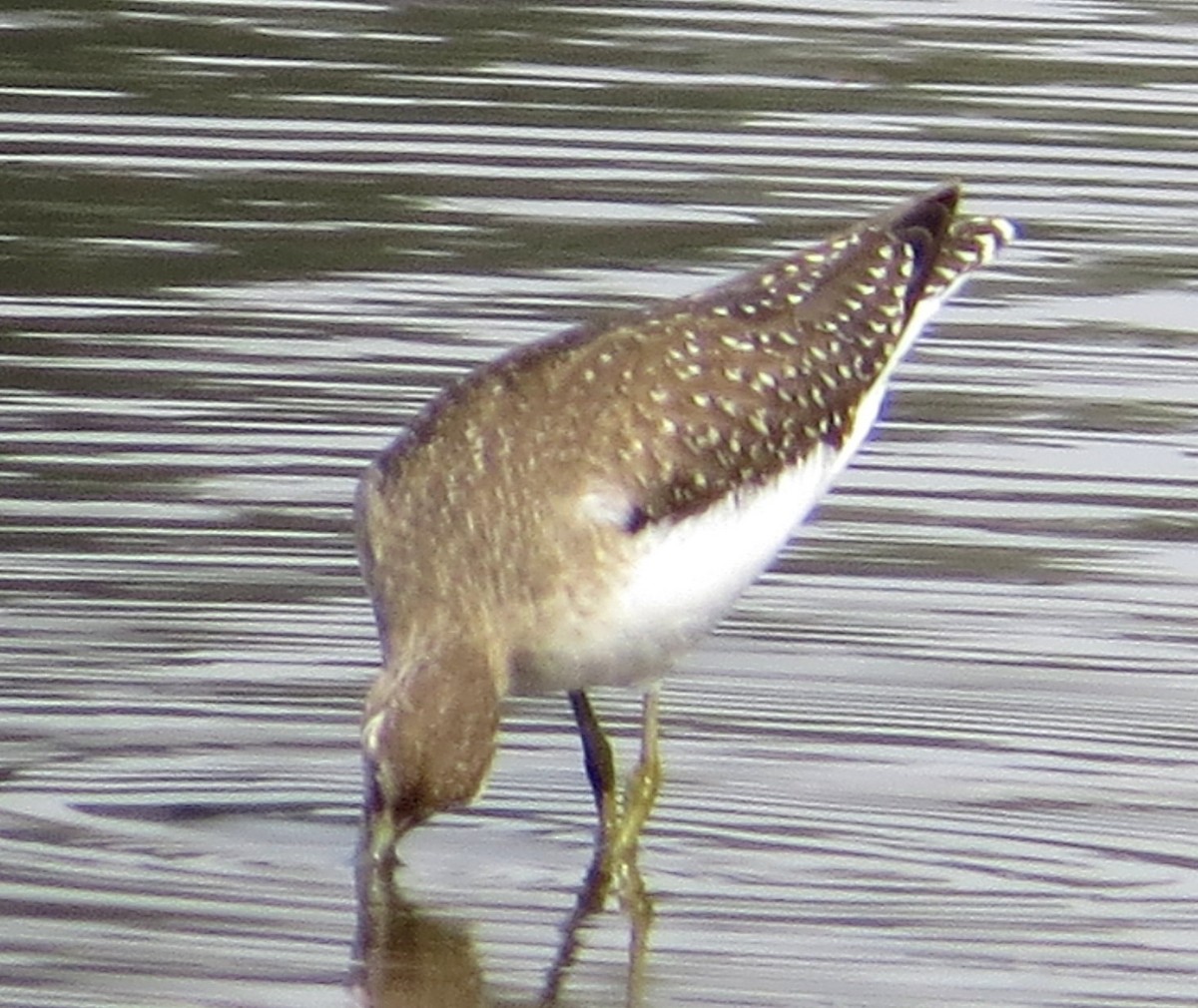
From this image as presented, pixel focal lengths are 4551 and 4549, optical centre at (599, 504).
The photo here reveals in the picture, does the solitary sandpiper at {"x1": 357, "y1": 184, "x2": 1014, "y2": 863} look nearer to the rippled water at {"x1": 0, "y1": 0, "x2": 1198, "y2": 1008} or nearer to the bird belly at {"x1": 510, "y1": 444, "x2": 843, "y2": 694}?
the bird belly at {"x1": 510, "y1": 444, "x2": 843, "y2": 694}

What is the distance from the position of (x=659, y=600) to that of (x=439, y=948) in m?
0.99

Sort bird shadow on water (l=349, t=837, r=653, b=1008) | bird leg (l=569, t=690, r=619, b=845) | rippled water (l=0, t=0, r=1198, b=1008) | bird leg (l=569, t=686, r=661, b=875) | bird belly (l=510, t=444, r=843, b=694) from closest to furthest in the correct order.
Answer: bird shadow on water (l=349, t=837, r=653, b=1008)
rippled water (l=0, t=0, r=1198, b=1008)
bird belly (l=510, t=444, r=843, b=694)
bird leg (l=569, t=686, r=661, b=875)
bird leg (l=569, t=690, r=619, b=845)

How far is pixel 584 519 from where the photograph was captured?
394 inches

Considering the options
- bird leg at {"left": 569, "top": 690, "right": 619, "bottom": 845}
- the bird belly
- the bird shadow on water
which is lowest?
the bird shadow on water

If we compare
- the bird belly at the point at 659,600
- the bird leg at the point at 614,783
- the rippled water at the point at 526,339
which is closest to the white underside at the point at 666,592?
the bird belly at the point at 659,600

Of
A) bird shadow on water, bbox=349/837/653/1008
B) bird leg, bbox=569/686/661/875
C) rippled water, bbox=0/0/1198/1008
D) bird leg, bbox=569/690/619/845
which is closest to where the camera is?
bird shadow on water, bbox=349/837/653/1008

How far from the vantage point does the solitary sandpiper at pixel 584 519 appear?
9.63m

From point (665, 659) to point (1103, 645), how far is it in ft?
5.40

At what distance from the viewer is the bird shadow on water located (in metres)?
9.23

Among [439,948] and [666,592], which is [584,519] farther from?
[439,948]

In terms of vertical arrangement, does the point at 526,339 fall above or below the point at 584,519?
below

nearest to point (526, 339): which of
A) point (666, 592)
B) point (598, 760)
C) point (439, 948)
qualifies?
point (598, 760)

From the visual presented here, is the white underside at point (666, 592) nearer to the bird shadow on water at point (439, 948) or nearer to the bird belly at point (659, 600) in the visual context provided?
the bird belly at point (659, 600)

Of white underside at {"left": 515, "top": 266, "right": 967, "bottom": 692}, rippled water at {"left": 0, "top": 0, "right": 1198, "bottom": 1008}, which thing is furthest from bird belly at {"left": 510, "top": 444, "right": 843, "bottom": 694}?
rippled water at {"left": 0, "top": 0, "right": 1198, "bottom": 1008}
